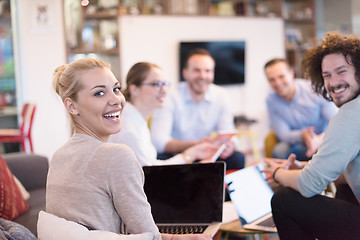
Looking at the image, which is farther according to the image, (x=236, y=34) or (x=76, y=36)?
(x=236, y=34)

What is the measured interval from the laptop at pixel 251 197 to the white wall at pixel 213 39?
3544 millimetres

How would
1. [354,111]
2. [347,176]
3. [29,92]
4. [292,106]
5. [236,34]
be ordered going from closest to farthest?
[354,111] < [347,176] < [292,106] < [29,92] < [236,34]

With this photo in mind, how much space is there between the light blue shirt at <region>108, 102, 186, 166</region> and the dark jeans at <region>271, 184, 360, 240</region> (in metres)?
0.64

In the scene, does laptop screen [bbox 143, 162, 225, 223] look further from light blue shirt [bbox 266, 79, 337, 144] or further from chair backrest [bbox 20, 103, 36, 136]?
chair backrest [bbox 20, 103, 36, 136]

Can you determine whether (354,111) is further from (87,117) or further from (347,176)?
(87,117)

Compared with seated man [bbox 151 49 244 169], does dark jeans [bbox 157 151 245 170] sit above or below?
below

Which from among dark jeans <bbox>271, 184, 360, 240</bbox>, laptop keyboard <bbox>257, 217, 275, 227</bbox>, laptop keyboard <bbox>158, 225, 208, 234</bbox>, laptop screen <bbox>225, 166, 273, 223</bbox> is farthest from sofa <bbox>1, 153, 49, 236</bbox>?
dark jeans <bbox>271, 184, 360, 240</bbox>

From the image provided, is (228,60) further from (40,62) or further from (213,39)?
(40,62)

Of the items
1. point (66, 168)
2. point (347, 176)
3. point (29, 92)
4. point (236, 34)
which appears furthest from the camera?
point (236, 34)

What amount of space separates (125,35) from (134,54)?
0.82ft

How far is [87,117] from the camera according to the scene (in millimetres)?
1426

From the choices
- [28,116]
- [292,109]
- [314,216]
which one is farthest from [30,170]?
[292,109]

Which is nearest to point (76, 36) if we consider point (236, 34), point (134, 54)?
point (134, 54)

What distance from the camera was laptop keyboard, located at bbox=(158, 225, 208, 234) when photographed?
6.03 feet
